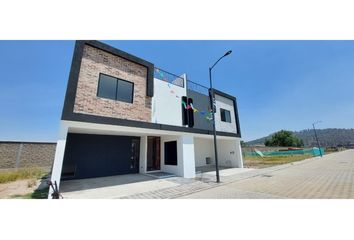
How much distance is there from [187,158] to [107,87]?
6740mm

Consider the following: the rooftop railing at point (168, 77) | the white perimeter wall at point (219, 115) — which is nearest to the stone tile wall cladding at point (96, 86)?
the rooftop railing at point (168, 77)

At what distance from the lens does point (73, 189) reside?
7.58 metres

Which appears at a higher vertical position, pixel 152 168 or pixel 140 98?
pixel 140 98

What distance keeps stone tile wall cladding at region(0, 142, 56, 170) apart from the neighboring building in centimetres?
796

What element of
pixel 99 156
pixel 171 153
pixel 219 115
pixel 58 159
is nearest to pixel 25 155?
pixel 99 156

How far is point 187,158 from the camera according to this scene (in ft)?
36.3

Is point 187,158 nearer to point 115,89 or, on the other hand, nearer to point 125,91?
point 125,91

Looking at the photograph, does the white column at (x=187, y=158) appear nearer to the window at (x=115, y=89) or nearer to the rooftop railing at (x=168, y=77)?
the rooftop railing at (x=168, y=77)

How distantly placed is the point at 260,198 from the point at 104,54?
387 inches

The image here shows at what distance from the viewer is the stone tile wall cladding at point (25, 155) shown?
522 inches

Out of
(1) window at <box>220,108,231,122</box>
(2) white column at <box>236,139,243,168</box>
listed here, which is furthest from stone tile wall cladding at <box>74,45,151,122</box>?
(2) white column at <box>236,139,243,168</box>
